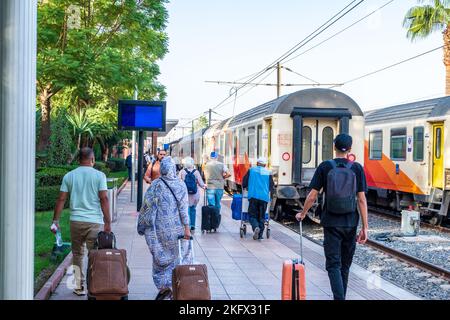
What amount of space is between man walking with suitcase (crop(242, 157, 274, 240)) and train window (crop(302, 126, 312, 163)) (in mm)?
4126

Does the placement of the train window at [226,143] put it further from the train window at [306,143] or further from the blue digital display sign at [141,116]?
the blue digital display sign at [141,116]

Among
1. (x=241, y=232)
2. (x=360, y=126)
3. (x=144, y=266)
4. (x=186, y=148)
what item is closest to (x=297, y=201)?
(x=360, y=126)

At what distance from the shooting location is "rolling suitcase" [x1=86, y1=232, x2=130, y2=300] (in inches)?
260

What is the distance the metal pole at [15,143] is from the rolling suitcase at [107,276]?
5.67 feet

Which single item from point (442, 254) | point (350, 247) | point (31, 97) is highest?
point (31, 97)

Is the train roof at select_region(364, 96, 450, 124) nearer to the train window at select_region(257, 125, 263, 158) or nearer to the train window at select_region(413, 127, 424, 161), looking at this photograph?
the train window at select_region(413, 127, 424, 161)

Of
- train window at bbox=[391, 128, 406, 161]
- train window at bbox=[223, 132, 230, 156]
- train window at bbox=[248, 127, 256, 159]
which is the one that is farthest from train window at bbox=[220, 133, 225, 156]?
train window at bbox=[391, 128, 406, 161]

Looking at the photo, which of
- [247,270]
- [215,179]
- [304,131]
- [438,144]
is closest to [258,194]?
[215,179]

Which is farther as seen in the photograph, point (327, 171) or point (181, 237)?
point (181, 237)

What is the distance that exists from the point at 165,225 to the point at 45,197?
10891 millimetres

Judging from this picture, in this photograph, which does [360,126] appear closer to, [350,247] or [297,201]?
[297,201]

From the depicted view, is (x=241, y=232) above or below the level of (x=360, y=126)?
below

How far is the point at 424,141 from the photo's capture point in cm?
1838
